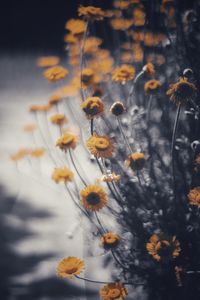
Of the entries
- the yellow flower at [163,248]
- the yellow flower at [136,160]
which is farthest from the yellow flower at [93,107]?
the yellow flower at [163,248]

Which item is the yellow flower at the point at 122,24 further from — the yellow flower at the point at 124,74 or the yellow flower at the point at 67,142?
the yellow flower at the point at 67,142

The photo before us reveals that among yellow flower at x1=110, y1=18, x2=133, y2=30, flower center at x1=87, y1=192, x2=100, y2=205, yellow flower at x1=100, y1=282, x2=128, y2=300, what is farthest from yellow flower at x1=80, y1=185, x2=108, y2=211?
yellow flower at x1=110, y1=18, x2=133, y2=30

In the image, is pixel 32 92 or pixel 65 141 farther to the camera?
pixel 32 92

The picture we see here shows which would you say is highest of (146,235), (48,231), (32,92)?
(32,92)

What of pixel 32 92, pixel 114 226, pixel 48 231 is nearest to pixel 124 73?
pixel 114 226

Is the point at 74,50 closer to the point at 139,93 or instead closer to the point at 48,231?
the point at 139,93

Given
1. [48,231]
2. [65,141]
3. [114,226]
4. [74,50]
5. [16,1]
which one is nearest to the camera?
[65,141]

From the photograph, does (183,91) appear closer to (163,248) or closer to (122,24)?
(163,248)

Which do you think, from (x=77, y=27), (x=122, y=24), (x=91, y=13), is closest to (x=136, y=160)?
(x=91, y=13)
